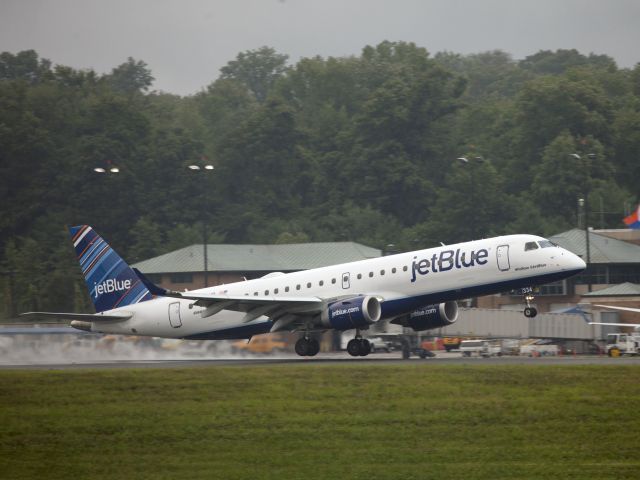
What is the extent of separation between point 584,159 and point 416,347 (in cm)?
A: 6595

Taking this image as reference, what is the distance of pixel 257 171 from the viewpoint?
14412 cm

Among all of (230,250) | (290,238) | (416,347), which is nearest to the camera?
(416,347)

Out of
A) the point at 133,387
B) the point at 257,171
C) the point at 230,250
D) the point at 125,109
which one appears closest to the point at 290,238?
the point at 230,250

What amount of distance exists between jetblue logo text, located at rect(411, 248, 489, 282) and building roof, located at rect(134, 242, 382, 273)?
5519 cm

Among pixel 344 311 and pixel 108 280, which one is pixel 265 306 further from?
pixel 108 280

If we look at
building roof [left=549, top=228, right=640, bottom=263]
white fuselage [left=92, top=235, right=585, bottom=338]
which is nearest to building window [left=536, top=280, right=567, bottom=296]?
building roof [left=549, top=228, right=640, bottom=263]

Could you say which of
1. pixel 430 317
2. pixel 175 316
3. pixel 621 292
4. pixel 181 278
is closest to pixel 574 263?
pixel 430 317

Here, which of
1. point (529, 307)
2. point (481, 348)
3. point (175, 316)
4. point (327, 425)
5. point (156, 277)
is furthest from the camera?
point (156, 277)

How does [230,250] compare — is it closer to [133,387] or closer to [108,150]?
[108,150]

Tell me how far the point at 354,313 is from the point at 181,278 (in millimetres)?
58198

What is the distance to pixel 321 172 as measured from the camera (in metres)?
142

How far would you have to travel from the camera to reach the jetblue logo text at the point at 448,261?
1886 inches

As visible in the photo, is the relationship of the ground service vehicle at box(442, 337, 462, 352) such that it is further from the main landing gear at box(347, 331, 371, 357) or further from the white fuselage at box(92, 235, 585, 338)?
the white fuselage at box(92, 235, 585, 338)

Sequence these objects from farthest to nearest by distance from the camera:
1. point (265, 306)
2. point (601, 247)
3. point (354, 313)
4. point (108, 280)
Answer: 1. point (601, 247)
2. point (108, 280)
3. point (265, 306)
4. point (354, 313)
